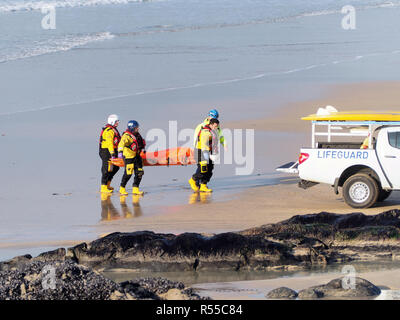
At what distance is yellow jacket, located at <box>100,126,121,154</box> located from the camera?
18.5 m

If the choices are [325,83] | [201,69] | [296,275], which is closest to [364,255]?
[296,275]

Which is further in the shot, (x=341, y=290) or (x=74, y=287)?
(x=341, y=290)

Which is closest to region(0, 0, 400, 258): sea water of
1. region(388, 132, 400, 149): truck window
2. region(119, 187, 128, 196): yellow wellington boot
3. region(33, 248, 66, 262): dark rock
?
region(119, 187, 128, 196): yellow wellington boot

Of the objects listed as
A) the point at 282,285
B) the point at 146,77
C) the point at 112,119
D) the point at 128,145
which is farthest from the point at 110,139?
the point at 146,77

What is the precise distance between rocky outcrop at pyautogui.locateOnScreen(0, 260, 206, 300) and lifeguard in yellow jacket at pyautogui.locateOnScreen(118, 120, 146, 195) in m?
7.61

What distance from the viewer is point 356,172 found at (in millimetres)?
16953

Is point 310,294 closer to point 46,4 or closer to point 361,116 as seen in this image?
point 361,116

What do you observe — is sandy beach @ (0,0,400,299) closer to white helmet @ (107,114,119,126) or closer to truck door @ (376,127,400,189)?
truck door @ (376,127,400,189)

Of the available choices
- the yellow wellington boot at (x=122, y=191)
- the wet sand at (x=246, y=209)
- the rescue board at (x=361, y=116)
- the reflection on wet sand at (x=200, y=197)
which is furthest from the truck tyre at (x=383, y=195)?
the yellow wellington boot at (x=122, y=191)

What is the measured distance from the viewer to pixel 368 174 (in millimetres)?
16812

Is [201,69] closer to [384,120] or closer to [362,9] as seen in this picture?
[384,120]

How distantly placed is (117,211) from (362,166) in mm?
4567
